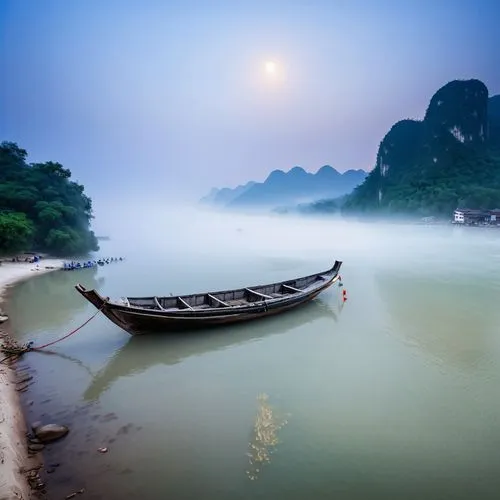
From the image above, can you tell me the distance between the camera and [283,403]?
8.10 metres

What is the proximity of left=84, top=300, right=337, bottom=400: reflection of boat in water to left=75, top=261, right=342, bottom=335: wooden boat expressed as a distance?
336 mm

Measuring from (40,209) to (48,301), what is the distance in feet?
56.7

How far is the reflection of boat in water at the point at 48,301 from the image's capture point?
46.3 feet

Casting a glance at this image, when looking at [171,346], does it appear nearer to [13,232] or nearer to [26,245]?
[13,232]

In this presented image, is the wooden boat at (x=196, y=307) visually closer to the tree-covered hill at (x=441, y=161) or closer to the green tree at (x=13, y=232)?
the green tree at (x=13, y=232)

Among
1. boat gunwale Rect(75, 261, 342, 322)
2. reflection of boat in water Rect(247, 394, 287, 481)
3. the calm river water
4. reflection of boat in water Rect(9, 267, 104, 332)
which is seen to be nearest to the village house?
the calm river water

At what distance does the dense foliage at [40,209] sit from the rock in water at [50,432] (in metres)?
23.1

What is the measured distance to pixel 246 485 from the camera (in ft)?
18.6

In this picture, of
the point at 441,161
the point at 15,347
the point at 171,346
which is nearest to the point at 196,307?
the point at 171,346

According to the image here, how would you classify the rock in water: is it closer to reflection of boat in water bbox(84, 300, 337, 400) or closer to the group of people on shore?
reflection of boat in water bbox(84, 300, 337, 400)

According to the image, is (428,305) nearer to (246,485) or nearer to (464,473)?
(464,473)

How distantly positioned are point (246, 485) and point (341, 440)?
2.17 metres

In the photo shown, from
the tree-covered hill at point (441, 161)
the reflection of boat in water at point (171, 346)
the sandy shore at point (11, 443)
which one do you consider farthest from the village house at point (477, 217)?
the sandy shore at point (11, 443)

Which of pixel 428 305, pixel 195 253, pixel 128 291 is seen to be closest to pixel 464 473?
pixel 428 305
